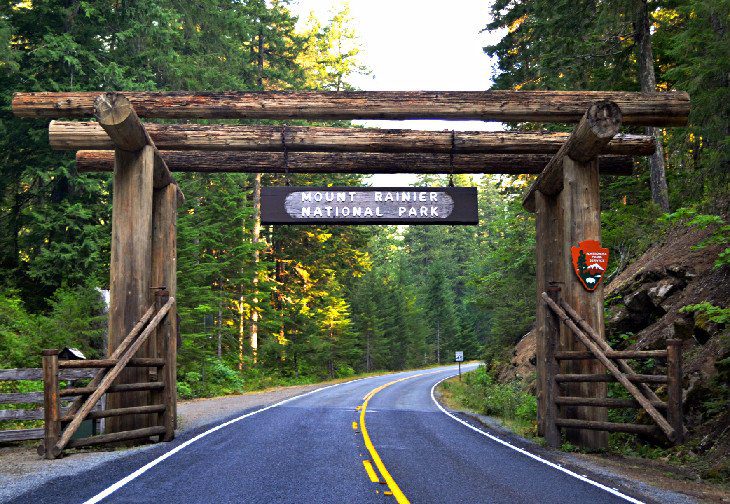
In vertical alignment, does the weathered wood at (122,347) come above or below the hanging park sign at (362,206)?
below

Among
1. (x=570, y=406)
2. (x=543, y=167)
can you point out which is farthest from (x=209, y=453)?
(x=543, y=167)

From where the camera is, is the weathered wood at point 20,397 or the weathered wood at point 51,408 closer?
the weathered wood at point 51,408

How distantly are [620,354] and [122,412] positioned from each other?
27.1 feet

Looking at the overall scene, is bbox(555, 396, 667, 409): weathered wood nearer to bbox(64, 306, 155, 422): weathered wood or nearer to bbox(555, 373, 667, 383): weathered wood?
bbox(555, 373, 667, 383): weathered wood

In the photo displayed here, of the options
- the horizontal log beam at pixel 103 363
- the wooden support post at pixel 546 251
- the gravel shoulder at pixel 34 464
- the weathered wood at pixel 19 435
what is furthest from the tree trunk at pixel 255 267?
the gravel shoulder at pixel 34 464

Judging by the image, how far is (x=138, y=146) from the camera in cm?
1132

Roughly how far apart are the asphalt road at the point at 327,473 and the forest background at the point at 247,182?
18.2 ft

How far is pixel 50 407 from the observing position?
8.89 metres

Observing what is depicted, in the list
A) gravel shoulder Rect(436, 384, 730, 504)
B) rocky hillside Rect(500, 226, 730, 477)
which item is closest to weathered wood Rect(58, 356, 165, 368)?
gravel shoulder Rect(436, 384, 730, 504)

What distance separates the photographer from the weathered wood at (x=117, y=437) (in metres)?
9.12

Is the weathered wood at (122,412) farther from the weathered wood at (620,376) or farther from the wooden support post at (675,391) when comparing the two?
the wooden support post at (675,391)

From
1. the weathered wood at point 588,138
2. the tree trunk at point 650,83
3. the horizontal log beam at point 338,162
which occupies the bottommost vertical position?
the weathered wood at point 588,138

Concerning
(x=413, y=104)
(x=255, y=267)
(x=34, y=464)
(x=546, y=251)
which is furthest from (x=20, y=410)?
(x=255, y=267)

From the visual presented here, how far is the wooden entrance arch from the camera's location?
10805mm
